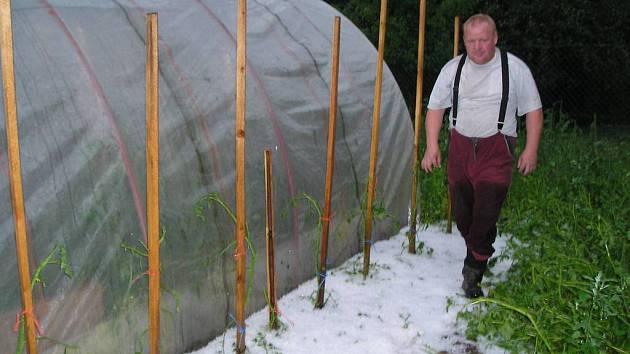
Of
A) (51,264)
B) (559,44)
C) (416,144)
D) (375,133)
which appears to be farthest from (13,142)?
(559,44)

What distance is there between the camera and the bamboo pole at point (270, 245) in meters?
3.07

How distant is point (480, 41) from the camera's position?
3652 millimetres

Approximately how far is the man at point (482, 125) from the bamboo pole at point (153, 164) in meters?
2.04

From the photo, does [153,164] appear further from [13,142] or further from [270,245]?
[270,245]

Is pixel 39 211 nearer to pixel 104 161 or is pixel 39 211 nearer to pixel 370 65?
pixel 104 161

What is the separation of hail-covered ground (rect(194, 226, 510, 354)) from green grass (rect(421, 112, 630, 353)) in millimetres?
195

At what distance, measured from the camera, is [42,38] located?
109 inches

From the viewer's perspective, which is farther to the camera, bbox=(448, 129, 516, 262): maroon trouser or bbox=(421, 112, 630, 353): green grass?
bbox=(448, 129, 516, 262): maroon trouser

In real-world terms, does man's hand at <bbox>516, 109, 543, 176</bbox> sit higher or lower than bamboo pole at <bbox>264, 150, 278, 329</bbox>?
higher

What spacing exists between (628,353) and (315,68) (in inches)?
102

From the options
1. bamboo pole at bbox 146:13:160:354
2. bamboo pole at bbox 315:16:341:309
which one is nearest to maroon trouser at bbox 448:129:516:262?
bamboo pole at bbox 315:16:341:309

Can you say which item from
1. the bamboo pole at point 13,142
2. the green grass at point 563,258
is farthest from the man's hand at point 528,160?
the bamboo pole at point 13,142

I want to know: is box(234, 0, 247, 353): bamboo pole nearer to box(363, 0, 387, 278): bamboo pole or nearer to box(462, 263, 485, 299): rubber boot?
box(363, 0, 387, 278): bamboo pole

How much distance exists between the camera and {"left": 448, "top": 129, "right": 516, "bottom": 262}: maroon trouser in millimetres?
3789
